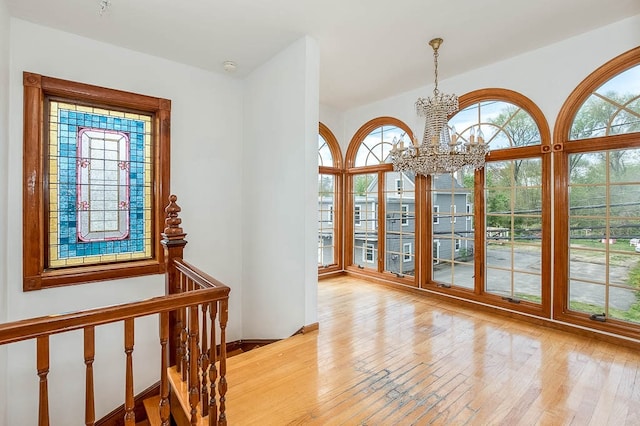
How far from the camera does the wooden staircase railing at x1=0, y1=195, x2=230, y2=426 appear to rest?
1.25 m

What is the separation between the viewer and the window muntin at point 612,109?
2787mm

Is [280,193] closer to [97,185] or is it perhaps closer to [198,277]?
[198,277]

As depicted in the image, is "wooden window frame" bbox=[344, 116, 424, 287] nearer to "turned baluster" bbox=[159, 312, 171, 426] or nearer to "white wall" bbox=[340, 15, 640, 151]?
"white wall" bbox=[340, 15, 640, 151]

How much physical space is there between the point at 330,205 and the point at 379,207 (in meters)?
0.89

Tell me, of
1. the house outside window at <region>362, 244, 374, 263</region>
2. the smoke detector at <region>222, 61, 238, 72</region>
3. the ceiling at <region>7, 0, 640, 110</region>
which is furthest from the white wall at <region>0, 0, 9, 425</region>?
the house outside window at <region>362, 244, 374, 263</region>

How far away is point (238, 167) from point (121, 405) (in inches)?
117

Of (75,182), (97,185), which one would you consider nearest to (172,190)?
(97,185)

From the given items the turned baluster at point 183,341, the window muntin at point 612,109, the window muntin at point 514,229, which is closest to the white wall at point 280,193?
the turned baluster at point 183,341

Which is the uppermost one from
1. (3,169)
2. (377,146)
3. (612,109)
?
(377,146)

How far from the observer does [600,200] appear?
298 cm

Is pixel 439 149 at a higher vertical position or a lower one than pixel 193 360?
higher

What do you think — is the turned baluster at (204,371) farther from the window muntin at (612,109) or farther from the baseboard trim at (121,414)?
the window muntin at (612,109)

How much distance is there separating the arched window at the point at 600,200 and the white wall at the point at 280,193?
2581 millimetres

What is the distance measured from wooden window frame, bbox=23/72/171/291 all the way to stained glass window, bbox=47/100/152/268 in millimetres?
69
